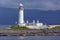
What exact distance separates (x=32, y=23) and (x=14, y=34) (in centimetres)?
2080

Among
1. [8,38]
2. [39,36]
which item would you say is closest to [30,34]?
[39,36]

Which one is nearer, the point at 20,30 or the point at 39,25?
the point at 20,30

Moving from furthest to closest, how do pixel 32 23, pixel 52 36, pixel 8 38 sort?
pixel 32 23, pixel 52 36, pixel 8 38

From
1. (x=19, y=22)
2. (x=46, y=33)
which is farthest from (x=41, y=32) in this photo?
(x=19, y=22)

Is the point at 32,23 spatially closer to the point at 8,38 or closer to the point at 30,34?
the point at 30,34

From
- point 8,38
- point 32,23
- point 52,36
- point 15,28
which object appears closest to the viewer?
point 8,38

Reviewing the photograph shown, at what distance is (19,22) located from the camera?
491 feet

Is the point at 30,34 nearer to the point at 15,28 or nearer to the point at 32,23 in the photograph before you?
the point at 15,28

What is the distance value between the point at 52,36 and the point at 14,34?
9.53m

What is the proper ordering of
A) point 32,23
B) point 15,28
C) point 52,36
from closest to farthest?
1. point 52,36
2. point 15,28
3. point 32,23

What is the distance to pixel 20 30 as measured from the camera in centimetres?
14288

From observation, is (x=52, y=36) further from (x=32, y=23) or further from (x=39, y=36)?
(x=32, y=23)

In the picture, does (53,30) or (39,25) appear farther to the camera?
(39,25)

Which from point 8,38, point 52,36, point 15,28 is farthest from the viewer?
point 15,28
